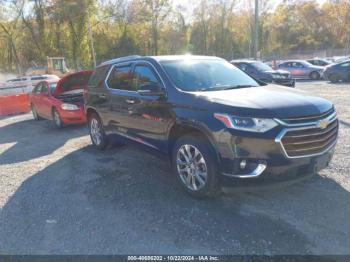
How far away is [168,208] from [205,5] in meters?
54.0

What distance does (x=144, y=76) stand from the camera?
4.77m

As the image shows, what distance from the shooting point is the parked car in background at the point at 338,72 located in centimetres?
1712

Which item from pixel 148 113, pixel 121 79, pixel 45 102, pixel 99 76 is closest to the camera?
pixel 148 113

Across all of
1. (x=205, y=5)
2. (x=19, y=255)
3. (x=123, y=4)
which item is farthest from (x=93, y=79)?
(x=205, y=5)

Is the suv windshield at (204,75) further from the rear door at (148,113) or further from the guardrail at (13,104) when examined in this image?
the guardrail at (13,104)

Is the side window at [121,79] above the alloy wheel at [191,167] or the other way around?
above

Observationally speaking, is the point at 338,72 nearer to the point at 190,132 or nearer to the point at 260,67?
the point at 260,67

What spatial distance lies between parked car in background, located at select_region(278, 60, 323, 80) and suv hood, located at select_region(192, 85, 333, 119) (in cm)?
1861

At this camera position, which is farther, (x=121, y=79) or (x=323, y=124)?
(x=121, y=79)

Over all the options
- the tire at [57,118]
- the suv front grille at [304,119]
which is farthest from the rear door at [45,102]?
the suv front grille at [304,119]

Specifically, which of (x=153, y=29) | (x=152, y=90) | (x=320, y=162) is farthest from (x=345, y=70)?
(x=153, y=29)

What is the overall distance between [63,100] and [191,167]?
6.12 m

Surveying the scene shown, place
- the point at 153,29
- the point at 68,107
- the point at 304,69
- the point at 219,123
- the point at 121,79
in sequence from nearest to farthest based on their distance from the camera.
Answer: the point at 219,123
the point at 121,79
the point at 68,107
the point at 304,69
the point at 153,29

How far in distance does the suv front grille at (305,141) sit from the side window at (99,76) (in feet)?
12.8
